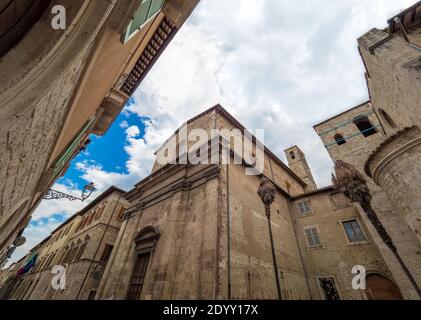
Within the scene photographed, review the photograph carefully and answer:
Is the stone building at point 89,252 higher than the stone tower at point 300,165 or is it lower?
lower

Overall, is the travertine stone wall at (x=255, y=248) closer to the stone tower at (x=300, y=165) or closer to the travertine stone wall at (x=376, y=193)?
the travertine stone wall at (x=376, y=193)

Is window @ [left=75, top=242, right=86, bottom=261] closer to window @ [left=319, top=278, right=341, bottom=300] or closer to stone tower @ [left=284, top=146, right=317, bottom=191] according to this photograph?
window @ [left=319, top=278, right=341, bottom=300]

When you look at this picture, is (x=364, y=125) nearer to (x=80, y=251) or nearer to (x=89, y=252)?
(x=89, y=252)

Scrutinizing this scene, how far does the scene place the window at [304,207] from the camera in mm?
14069

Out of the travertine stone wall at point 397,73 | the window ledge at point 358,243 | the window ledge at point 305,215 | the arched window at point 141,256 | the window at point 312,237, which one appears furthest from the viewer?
the window ledge at point 305,215

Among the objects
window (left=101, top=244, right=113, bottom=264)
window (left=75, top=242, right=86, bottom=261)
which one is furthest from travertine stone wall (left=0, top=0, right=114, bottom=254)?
window (left=75, top=242, right=86, bottom=261)

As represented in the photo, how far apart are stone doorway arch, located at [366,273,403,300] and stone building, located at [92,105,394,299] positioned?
2.0 inches

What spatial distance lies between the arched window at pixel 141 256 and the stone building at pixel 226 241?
5cm

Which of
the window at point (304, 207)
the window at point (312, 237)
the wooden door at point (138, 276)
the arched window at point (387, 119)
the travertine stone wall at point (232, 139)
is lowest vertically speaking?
the wooden door at point (138, 276)

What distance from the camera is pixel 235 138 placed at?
44.5 ft

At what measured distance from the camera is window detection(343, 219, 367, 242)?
11406mm

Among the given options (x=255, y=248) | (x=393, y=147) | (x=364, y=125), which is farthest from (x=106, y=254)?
(x=364, y=125)

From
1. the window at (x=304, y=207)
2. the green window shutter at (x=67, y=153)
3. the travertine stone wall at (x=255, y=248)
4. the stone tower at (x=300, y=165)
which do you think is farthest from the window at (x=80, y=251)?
the stone tower at (x=300, y=165)

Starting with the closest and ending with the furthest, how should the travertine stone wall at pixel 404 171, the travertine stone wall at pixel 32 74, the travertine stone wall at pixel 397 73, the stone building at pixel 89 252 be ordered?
the travertine stone wall at pixel 32 74, the travertine stone wall at pixel 397 73, the travertine stone wall at pixel 404 171, the stone building at pixel 89 252
